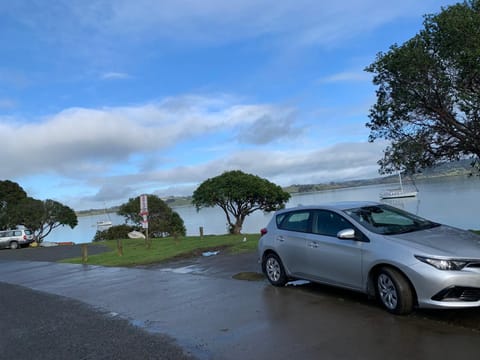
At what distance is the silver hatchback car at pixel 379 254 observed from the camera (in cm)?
561

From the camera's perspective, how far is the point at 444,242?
240 inches

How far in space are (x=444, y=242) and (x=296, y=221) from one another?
294 cm

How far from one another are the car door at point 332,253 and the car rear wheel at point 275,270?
0.90 m

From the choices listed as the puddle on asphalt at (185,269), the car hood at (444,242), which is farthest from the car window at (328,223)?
the puddle on asphalt at (185,269)

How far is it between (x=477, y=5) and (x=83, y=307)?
1290 cm

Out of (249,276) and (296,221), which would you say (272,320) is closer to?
(296,221)

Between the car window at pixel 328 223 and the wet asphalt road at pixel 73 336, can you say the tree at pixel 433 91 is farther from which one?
the wet asphalt road at pixel 73 336

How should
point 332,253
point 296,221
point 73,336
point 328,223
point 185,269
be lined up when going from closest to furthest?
point 73,336, point 332,253, point 328,223, point 296,221, point 185,269

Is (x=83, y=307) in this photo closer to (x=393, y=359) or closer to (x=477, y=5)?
(x=393, y=359)

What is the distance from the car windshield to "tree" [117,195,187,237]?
40172 millimetres

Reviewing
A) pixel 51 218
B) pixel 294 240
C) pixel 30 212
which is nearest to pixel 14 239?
pixel 30 212

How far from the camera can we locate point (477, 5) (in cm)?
1254

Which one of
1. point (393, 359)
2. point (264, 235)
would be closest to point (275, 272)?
point (264, 235)

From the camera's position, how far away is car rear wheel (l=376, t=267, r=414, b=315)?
593 centimetres
